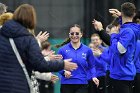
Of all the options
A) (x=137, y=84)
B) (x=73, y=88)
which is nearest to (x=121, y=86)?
(x=137, y=84)

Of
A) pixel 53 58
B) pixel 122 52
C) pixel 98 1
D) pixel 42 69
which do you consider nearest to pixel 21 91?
pixel 42 69

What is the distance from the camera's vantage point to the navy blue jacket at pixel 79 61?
10.0 m

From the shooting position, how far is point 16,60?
19.9 ft

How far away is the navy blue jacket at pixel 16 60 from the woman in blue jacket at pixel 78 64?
3810mm

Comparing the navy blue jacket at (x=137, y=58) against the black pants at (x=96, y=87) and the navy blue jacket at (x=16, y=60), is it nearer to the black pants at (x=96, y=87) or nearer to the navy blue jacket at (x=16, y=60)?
the black pants at (x=96, y=87)

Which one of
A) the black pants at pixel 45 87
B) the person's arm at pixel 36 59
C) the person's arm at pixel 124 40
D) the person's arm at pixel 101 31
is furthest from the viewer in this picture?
the black pants at pixel 45 87

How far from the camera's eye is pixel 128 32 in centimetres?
841

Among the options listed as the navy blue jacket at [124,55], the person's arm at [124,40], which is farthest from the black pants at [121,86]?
the person's arm at [124,40]

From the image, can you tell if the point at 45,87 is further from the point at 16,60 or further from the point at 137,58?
the point at 16,60

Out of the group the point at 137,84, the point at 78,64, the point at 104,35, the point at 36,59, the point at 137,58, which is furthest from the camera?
the point at 78,64

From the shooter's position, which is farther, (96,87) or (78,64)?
(96,87)

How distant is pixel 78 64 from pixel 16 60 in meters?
4.04

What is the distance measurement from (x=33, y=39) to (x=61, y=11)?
8266 mm

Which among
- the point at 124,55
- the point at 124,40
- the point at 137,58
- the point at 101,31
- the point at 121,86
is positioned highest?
the point at 101,31
